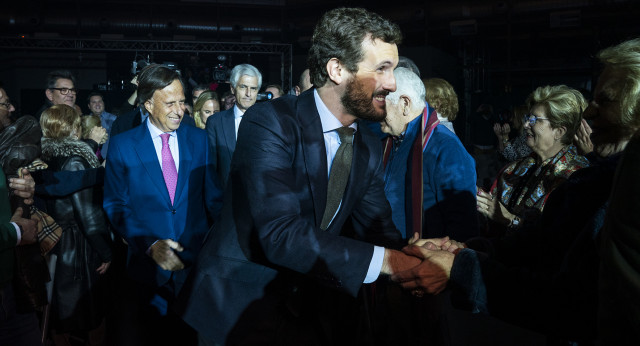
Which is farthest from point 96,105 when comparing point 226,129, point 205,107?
point 226,129

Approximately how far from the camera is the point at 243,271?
65.5 inches

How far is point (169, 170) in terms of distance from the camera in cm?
277

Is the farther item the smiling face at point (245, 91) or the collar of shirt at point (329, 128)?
the smiling face at point (245, 91)

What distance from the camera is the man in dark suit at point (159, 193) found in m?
2.62

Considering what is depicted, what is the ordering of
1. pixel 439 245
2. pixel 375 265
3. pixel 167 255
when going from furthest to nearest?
pixel 167 255
pixel 439 245
pixel 375 265

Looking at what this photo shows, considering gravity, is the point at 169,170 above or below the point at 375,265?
above

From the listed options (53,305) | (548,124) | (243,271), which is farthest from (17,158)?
(548,124)

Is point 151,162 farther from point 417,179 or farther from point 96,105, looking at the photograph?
point 96,105

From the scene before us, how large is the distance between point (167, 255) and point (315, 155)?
1.10m

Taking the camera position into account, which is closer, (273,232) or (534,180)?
(273,232)

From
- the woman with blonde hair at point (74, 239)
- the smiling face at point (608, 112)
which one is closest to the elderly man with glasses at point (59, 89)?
the woman with blonde hair at point (74, 239)

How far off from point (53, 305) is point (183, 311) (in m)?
2.01

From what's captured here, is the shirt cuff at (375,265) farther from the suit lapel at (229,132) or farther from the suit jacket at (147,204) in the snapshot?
the suit lapel at (229,132)

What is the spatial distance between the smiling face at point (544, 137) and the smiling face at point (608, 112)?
1.35 m
